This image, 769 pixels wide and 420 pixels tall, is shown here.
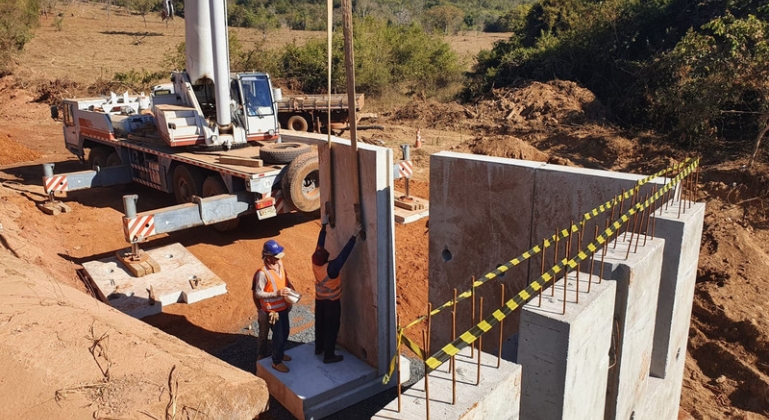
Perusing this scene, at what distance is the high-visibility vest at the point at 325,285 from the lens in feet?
17.8

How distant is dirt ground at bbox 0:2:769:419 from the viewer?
22.7 ft

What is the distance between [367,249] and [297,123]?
15.5 m

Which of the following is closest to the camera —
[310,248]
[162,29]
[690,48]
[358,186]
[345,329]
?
[358,186]

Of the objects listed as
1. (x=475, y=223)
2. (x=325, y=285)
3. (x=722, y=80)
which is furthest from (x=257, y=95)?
(x=722, y=80)

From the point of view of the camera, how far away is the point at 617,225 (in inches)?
168

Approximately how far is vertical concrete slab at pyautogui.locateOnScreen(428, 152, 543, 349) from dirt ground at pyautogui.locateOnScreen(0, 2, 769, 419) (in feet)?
4.20

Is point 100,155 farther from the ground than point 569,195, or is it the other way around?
point 569,195

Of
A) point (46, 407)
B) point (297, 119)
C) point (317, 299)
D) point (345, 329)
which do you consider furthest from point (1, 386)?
point (297, 119)

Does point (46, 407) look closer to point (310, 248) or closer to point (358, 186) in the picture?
point (358, 186)

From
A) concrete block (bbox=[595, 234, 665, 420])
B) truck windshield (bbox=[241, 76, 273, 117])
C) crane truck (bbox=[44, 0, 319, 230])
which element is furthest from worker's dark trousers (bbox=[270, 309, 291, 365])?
truck windshield (bbox=[241, 76, 273, 117])

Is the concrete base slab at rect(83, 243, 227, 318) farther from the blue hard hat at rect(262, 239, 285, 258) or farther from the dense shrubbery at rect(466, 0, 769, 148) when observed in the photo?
the dense shrubbery at rect(466, 0, 769, 148)

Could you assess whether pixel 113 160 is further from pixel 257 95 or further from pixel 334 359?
pixel 334 359

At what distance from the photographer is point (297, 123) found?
20250 millimetres

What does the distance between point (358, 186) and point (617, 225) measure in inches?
89.4
